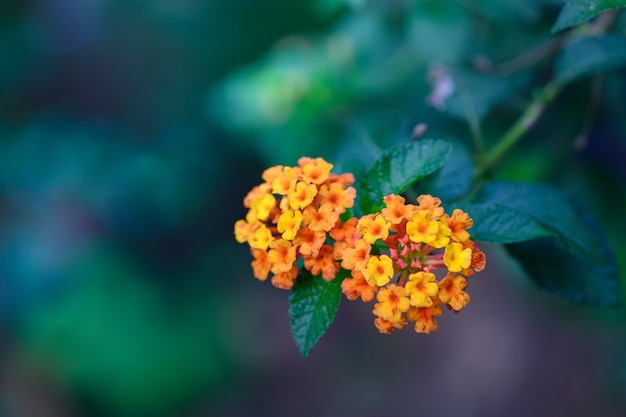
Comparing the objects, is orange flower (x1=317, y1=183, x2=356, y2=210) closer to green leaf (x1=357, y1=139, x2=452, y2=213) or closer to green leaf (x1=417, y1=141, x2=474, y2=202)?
green leaf (x1=357, y1=139, x2=452, y2=213)

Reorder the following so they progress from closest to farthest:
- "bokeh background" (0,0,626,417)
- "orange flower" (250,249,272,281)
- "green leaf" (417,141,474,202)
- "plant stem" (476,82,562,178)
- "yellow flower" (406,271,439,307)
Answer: "yellow flower" (406,271,439,307), "orange flower" (250,249,272,281), "green leaf" (417,141,474,202), "plant stem" (476,82,562,178), "bokeh background" (0,0,626,417)

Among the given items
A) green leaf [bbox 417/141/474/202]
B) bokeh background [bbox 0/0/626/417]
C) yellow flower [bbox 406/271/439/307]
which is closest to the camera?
yellow flower [bbox 406/271/439/307]

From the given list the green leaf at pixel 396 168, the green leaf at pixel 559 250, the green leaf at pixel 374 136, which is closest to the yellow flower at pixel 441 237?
the green leaf at pixel 396 168

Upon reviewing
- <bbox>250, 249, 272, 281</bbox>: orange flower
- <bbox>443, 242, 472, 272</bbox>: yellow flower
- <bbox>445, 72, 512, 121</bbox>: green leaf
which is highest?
<bbox>445, 72, 512, 121</bbox>: green leaf

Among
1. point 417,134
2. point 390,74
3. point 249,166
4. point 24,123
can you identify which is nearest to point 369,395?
point 249,166

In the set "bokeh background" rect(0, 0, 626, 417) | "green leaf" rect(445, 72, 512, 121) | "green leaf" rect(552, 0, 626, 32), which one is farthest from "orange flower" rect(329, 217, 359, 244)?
"bokeh background" rect(0, 0, 626, 417)

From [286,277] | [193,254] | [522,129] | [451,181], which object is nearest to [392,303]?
[286,277]

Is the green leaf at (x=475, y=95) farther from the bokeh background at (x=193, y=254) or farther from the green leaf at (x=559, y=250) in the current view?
the bokeh background at (x=193, y=254)

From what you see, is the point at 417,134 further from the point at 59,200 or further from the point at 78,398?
the point at 78,398
